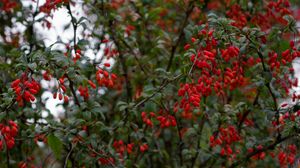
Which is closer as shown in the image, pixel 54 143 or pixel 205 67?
pixel 205 67

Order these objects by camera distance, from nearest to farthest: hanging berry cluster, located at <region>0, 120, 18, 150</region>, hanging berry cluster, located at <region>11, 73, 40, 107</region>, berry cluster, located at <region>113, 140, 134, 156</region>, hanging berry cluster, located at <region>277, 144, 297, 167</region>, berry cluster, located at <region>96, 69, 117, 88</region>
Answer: hanging berry cluster, located at <region>11, 73, 40, 107</region>, hanging berry cluster, located at <region>0, 120, 18, 150</region>, berry cluster, located at <region>96, 69, 117, 88</region>, hanging berry cluster, located at <region>277, 144, 297, 167</region>, berry cluster, located at <region>113, 140, 134, 156</region>

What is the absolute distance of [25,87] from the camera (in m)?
2.85

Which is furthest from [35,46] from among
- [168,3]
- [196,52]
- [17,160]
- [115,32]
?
[196,52]

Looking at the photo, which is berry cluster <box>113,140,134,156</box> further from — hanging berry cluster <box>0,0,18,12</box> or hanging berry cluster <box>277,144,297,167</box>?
hanging berry cluster <box>0,0,18,12</box>

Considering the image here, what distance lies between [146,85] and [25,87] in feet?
4.66

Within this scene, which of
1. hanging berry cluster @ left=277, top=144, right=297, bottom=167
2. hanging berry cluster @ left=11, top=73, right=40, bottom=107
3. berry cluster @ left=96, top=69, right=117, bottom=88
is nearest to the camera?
hanging berry cluster @ left=11, top=73, right=40, bottom=107

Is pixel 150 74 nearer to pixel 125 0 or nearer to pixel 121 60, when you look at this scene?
pixel 121 60

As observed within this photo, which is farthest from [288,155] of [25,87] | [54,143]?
[25,87]

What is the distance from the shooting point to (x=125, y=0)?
526cm

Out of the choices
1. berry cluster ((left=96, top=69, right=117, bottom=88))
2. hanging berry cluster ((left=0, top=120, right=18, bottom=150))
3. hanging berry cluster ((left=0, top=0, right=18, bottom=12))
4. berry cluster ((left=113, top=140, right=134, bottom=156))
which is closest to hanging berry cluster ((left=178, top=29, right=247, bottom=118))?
berry cluster ((left=96, top=69, right=117, bottom=88))

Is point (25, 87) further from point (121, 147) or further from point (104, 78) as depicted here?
point (121, 147)

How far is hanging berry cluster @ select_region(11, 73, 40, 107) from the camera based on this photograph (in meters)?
2.84

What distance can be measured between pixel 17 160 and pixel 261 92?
2.22 meters

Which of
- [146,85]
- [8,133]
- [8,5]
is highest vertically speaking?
[8,5]
